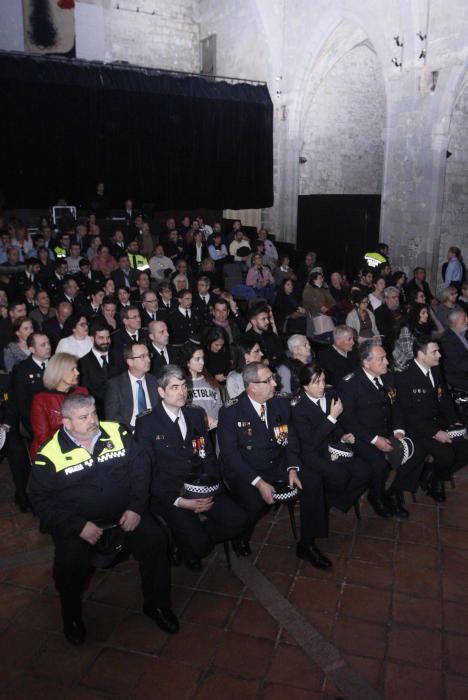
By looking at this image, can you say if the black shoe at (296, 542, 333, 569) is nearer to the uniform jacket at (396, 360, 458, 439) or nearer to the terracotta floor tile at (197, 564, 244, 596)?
the terracotta floor tile at (197, 564, 244, 596)

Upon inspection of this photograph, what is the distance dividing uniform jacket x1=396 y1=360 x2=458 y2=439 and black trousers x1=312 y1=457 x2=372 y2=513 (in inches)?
23.9

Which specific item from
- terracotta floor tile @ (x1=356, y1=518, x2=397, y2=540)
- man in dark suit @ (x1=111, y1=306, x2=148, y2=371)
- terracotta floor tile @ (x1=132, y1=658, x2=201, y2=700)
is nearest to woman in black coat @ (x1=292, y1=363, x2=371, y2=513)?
terracotta floor tile @ (x1=356, y1=518, x2=397, y2=540)

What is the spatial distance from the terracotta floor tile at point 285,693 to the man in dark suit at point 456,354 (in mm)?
3818

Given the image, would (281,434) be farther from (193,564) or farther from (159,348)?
(159,348)

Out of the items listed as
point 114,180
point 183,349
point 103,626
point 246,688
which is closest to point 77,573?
point 103,626

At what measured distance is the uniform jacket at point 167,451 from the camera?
389cm

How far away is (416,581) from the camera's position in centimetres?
382

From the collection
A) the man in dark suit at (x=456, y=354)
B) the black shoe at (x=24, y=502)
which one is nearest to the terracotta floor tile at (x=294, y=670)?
the black shoe at (x=24, y=502)

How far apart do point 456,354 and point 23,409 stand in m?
4.18

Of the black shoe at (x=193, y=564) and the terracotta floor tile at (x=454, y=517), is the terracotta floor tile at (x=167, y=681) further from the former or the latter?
the terracotta floor tile at (x=454, y=517)

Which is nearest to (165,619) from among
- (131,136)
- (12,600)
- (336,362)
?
(12,600)

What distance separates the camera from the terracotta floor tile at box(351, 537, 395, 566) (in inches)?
160

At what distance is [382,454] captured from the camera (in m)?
4.57

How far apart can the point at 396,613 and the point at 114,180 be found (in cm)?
1226
